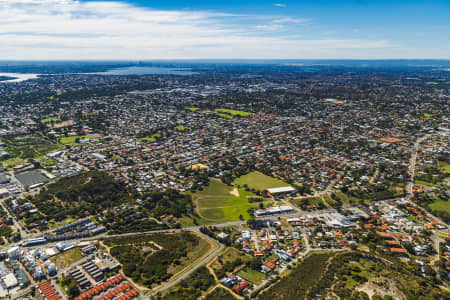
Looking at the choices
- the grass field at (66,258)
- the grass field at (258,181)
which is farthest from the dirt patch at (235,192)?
the grass field at (66,258)

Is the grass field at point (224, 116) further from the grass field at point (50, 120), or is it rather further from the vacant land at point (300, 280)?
the vacant land at point (300, 280)

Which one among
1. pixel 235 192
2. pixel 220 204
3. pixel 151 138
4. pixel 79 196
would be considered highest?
pixel 151 138

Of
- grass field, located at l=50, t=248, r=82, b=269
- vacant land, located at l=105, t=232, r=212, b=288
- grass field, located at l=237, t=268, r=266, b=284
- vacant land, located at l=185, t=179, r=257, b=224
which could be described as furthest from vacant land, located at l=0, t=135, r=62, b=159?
grass field, located at l=237, t=268, r=266, b=284

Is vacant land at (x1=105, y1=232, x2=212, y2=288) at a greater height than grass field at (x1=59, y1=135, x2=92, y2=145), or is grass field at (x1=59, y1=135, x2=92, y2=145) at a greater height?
grass field at (x1=59, y1=135, x2=92, y2=145)

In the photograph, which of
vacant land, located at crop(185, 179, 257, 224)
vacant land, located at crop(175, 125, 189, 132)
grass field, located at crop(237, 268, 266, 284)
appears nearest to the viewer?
grass field, located at crop(237, 268, 266, 284)

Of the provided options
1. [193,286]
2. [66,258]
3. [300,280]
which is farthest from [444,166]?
[66,258]

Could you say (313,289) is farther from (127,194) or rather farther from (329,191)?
(127,194)

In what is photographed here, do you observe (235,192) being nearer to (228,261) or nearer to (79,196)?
(228,261)

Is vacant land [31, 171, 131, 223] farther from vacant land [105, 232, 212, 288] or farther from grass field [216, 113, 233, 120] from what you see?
grass field [216, 113, 233, 120]
